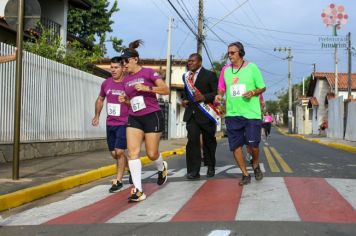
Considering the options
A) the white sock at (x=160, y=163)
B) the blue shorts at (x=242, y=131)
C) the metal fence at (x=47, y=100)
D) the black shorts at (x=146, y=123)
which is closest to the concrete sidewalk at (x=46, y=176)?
the metal fence at (x=47, y=100)

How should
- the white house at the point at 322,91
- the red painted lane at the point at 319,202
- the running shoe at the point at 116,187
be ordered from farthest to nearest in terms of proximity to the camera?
the white house at the point at 322,91 → the running shoe at the point at 116,187 → the red painted lane at the point at 319,202

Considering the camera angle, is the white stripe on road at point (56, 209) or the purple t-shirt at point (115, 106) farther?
the purple t-shirt at point (115, 106)

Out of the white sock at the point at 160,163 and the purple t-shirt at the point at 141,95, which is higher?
the purple t-shirt at the point at 141,95

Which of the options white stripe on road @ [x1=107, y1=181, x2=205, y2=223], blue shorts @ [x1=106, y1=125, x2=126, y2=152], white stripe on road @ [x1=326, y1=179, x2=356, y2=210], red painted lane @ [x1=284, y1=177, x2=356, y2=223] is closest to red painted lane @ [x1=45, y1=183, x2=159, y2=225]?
white stripe on road @ [x1=107, y1=181, x2=205, y2=223]

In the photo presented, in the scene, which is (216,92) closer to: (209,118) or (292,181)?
(209,118)

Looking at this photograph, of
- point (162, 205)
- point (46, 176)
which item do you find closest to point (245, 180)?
point (162, 205)

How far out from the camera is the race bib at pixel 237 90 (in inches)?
302

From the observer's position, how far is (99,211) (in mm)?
6391

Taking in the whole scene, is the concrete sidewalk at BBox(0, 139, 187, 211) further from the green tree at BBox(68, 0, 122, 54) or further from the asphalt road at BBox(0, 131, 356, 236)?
the green tree at BBox(68, 0, 122, 54)

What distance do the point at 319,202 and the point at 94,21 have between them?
3251 cm

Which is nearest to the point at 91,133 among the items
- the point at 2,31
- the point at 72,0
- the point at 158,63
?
the point at 2,31

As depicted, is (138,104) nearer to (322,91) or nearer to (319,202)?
(319,202)

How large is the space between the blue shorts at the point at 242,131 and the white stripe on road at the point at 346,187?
132cm

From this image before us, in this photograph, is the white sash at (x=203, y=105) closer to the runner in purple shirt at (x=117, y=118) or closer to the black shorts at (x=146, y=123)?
the runner in purple shirt at (x=117, y=118)
